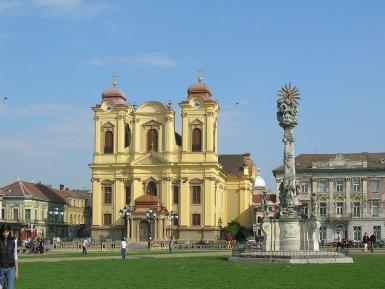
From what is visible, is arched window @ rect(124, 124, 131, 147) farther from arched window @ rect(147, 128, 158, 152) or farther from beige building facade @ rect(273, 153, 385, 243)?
beige building facade @ rect(273, 153, 385, 243)

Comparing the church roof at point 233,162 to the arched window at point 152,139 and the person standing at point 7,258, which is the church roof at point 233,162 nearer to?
the arched window at point 152,139

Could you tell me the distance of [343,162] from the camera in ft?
355

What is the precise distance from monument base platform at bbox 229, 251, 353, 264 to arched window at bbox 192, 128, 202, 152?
61773 millimetres

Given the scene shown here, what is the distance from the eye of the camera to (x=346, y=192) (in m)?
107

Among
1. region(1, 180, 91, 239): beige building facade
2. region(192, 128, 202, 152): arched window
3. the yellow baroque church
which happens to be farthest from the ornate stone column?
region(1, 180, 91, 239): beige building facade

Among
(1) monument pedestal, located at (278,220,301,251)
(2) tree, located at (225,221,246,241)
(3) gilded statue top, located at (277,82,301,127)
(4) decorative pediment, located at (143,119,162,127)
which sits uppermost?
(4) decorative pediment, located at (143,119,162,127)

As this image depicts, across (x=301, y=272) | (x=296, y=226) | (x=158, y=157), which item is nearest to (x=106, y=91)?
(x=158, y=157)

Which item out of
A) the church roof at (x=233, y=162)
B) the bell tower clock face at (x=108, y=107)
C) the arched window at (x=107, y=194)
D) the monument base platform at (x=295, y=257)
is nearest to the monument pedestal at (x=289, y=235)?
the monument base platform at (x=295, y=257)

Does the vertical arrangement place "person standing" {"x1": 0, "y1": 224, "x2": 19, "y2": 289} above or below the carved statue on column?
below

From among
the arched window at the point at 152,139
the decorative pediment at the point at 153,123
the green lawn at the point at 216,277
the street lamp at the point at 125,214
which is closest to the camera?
the green lawn at the point at 216,277

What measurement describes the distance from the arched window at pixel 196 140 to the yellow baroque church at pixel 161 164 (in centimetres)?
13

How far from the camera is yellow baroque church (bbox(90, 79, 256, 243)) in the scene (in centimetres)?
10250

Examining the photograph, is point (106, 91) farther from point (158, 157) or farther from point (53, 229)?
point (53, 229)

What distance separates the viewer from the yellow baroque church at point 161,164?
10250 centimetres
